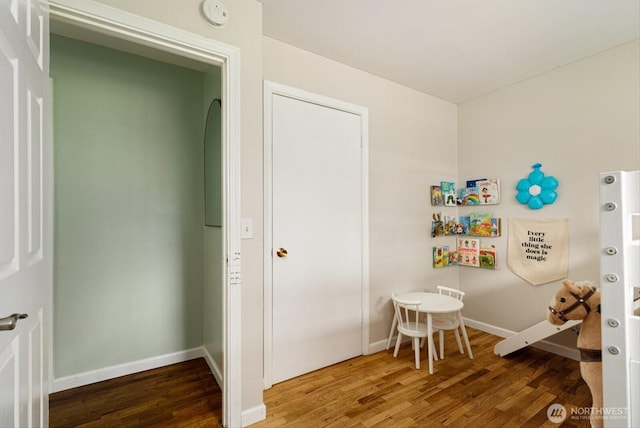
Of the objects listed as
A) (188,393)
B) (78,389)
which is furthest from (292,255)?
(78,389)

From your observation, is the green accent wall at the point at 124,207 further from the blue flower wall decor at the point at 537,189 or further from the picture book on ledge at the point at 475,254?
the blue flower wall decor at the point at 537,189

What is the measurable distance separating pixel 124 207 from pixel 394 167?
7.67ft

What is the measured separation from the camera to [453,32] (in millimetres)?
2113

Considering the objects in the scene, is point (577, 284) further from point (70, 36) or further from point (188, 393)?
point (70, 36)

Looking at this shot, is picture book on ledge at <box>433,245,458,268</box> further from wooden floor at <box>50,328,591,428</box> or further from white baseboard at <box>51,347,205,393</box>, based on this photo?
white baseboard at <box>51,347,205,393</box>

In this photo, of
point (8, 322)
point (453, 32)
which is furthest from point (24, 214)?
point (453, 32)

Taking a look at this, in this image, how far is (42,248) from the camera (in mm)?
1143

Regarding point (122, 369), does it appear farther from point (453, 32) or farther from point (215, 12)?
point (453, 32)

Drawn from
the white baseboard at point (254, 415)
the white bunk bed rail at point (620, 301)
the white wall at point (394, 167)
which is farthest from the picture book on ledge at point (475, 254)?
the white baseboard at point (254, 415)

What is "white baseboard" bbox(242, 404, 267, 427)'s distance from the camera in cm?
175

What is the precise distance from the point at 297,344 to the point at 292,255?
0.69 metres

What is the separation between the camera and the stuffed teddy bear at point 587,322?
1.29 m

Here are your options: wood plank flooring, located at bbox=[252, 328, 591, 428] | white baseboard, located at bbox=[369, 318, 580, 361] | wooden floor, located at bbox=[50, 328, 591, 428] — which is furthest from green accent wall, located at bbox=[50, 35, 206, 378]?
white baseboard, located at bbox=[369, 318, 580, 361]

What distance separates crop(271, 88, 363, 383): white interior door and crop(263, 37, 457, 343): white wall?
0.62 ft
